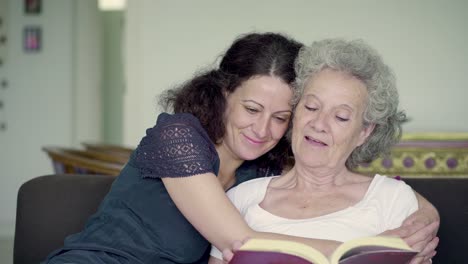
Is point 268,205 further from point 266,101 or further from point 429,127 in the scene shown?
Result: point 429,127

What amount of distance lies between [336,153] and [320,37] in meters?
2.97

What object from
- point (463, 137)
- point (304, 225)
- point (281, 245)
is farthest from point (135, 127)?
point (281, 245)

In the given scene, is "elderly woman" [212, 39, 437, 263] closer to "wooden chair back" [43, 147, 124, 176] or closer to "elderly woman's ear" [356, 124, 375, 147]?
"elderly woman's ear" [356, 124, 375, 147]

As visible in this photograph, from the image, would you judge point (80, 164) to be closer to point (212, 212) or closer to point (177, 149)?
point (177, 149)

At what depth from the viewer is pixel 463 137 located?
3561mm

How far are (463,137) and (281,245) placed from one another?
2.46 metres

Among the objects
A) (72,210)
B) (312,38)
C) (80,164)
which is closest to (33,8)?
(312,38)

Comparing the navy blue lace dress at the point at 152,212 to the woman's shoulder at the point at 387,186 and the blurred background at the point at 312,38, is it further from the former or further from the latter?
the blurred background at the point at 312,38

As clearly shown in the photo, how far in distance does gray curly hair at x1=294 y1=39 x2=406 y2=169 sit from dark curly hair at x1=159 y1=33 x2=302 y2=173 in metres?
0.08

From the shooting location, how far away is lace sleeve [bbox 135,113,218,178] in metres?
1.98

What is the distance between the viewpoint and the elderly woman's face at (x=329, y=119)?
6.72ft

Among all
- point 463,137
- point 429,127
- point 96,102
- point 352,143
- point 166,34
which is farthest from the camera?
point 96,102

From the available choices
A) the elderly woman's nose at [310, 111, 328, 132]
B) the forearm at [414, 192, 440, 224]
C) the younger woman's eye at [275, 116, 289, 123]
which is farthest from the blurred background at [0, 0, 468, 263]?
the forearm at [414, 192, 440, 224]

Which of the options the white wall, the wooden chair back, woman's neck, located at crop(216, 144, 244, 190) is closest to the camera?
woman's neck, located at crop(216, 144, 244, 190)
